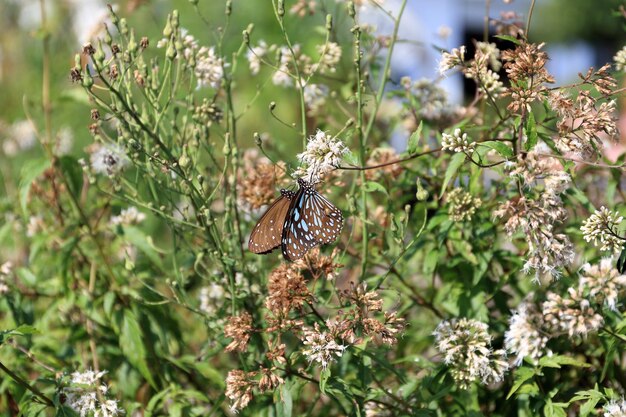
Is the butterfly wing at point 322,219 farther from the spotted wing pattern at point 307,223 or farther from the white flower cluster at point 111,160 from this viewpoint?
the white flower cluster at point 111,160

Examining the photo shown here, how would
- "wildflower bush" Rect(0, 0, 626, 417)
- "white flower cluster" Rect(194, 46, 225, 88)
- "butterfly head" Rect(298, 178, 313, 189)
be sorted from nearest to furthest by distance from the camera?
"wildflower bush" Rect(0, 0, 626, 417) < "butterfly head" Rect(298, 178, 313, 189) < "white flower cluster" Rect(194, 46, 225, 88)

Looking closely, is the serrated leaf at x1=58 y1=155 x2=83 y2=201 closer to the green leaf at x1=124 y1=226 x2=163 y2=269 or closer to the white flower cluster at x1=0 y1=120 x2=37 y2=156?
the green leaf at x1=124 y1=226 x2=163 y2=269

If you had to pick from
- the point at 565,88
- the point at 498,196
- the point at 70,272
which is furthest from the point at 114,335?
the point at 565,88

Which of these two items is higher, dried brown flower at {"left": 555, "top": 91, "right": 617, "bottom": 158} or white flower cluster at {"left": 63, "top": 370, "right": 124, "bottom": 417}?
dried brown flower at {"left": 555, "top": 91, "right": 617, "bottom": 158}

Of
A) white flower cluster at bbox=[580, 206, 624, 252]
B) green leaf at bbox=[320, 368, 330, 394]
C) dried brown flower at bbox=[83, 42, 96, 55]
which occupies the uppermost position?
dried brown flower at bbox=[83, 42, 96, 55]

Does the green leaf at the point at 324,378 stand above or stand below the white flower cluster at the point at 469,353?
below

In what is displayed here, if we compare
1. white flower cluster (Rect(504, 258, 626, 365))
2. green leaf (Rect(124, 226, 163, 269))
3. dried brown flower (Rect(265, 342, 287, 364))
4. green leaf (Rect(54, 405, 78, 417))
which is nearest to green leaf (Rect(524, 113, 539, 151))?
white flower cluster (Rect(504, 258, 626, 365))

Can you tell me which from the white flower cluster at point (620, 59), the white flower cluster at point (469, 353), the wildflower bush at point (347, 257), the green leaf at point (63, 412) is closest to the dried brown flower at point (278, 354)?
the wildflower bush at point (347, 257)

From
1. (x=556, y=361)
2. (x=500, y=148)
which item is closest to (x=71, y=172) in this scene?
(x=500, y=148)
